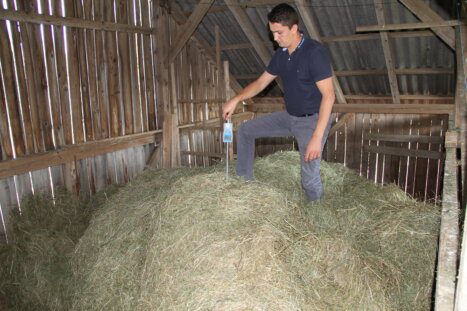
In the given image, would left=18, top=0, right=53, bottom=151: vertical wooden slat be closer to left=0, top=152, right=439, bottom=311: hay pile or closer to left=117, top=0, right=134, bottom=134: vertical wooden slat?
left=117, top=0, right=134, bottom=134: vertical wooden slat

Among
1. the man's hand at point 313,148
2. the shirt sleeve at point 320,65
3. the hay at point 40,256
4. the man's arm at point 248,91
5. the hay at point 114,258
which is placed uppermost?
the shirt sleeve at point 320,65

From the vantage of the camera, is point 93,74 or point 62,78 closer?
point 62,78

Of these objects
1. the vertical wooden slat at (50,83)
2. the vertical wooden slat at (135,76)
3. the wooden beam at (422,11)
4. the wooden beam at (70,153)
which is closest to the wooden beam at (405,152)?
the wooden beam at (422,11)

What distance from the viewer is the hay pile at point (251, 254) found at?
191 centimetres

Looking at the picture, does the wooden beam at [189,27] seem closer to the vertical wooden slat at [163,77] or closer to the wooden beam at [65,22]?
the vertical wooden slat at [163,77]

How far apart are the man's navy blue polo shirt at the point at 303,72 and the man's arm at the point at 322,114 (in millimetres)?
62

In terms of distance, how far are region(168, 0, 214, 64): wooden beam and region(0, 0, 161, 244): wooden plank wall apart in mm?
348

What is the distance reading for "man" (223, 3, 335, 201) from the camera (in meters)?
2.85

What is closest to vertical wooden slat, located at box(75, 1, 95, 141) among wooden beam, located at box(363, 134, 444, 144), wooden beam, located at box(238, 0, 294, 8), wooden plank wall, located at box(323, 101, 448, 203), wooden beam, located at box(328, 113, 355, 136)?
wooden beam, located at box(238, 0, 294, 8)

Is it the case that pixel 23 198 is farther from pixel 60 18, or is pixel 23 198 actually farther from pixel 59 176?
pixel 60 18

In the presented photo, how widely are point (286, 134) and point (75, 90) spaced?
294cm

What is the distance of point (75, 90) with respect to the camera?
4777 millimetres

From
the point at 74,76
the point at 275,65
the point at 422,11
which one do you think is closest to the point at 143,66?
the point at 74,76

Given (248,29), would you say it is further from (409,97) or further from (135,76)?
(409,97)
